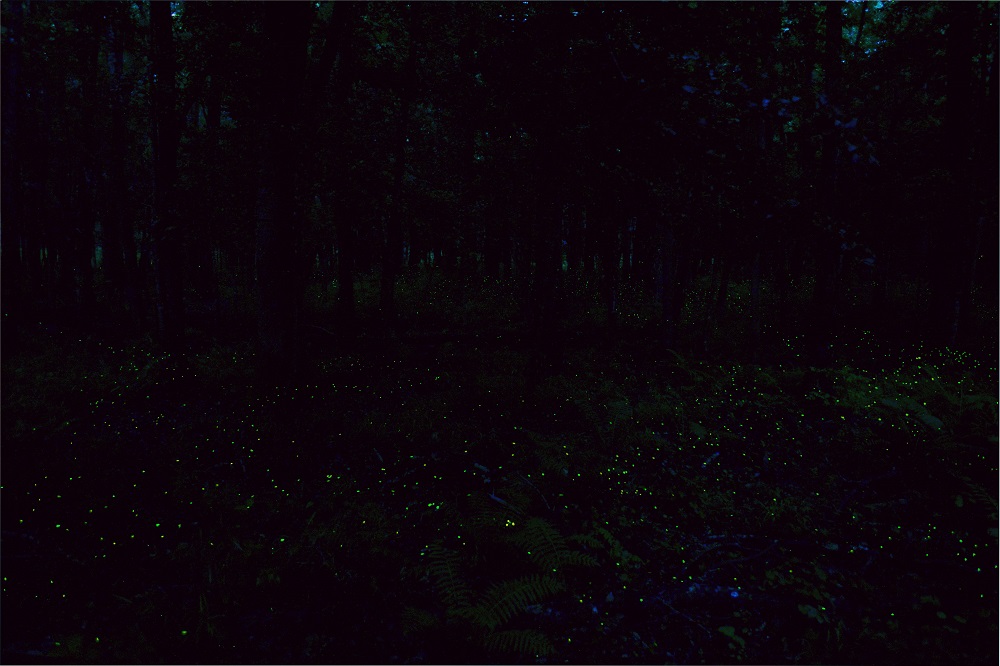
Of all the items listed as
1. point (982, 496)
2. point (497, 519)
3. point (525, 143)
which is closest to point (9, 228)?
point (497, 519)

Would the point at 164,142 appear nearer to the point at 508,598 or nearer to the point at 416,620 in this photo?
the point at 416,620

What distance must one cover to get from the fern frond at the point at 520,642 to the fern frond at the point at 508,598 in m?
0.11

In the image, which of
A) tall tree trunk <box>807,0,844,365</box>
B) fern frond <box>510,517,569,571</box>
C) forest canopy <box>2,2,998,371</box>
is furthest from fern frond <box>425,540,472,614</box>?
tall tree trunk <box>807,0,844,365</box>

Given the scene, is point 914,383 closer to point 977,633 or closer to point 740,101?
point 977,633

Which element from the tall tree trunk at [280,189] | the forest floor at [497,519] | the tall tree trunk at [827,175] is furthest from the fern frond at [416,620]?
the tall tree trunk at [827,175]

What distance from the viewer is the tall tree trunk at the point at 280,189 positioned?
8117mm

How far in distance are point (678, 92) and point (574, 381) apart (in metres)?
7.47

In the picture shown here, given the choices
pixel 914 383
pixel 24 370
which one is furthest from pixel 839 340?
pixel 24 370

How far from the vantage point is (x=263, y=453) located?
7328 millimetres

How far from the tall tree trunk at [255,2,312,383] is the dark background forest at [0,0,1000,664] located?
0.15 ft

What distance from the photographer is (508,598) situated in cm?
464

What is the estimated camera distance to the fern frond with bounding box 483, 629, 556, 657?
4180 millimetres

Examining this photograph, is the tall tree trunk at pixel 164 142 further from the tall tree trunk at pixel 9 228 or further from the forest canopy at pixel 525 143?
the tall tree trunk at pixel 9 228

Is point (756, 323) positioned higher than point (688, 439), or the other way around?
point (756, 323)
